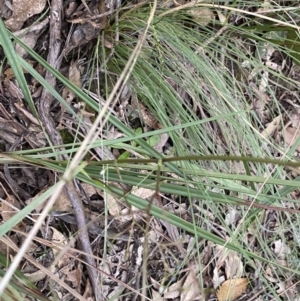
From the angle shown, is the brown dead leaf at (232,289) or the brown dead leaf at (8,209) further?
the brown dead leaf at (232,289)

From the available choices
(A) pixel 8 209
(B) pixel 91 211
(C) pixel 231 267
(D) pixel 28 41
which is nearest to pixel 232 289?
(C) pixel 231 267

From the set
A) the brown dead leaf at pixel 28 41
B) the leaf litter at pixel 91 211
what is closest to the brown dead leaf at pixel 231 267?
the leaf litter at pixel 91 211

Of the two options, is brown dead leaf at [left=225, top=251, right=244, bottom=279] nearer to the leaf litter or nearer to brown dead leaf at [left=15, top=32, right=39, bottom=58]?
the leaf litter

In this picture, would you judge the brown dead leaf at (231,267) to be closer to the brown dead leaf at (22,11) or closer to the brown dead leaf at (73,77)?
the brown dead leaf at (73,77)

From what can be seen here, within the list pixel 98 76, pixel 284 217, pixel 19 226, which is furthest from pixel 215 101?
pixel 19 226

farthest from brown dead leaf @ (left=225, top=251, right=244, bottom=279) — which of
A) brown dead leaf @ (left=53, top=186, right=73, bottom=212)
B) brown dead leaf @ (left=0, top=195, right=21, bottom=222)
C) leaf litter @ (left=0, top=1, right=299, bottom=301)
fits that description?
brown dead leaf @ (left=0, top=195, right=21, bottom=222)

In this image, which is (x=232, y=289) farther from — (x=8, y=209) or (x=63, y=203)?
(x=8, y=209)
